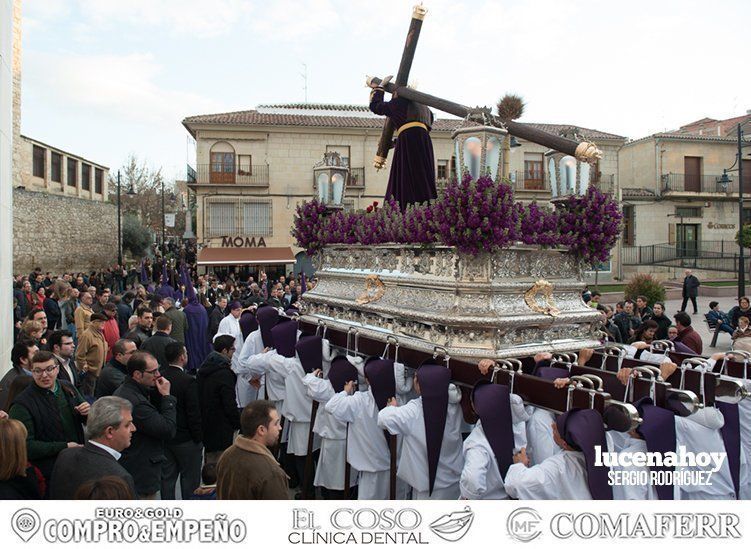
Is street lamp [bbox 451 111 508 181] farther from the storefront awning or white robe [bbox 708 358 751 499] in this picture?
the storefront awning

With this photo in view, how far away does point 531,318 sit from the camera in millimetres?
4836

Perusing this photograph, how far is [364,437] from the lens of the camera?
4.90 metres

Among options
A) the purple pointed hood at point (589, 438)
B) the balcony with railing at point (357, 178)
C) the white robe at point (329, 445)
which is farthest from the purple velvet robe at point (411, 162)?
the balcony with railing at point (357, 178)

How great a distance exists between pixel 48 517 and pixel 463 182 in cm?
379

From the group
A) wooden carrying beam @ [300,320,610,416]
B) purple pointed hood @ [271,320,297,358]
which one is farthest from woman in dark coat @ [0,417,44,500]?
purple pointed hood @ [271,320,297,358]

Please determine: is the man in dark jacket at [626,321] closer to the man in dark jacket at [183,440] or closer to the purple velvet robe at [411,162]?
the purple velvet robe at [411,162]

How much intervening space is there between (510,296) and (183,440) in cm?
301

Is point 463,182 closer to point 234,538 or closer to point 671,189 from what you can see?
point 234,538

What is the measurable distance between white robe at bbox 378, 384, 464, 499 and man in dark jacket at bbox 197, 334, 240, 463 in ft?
5.24

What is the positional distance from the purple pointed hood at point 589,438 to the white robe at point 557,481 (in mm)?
69

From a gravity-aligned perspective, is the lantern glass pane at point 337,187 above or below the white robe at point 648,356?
above

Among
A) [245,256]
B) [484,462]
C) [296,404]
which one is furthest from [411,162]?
[245,256]

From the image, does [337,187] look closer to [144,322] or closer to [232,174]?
[144,322]

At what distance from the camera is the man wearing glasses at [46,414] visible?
3705 millimetres
